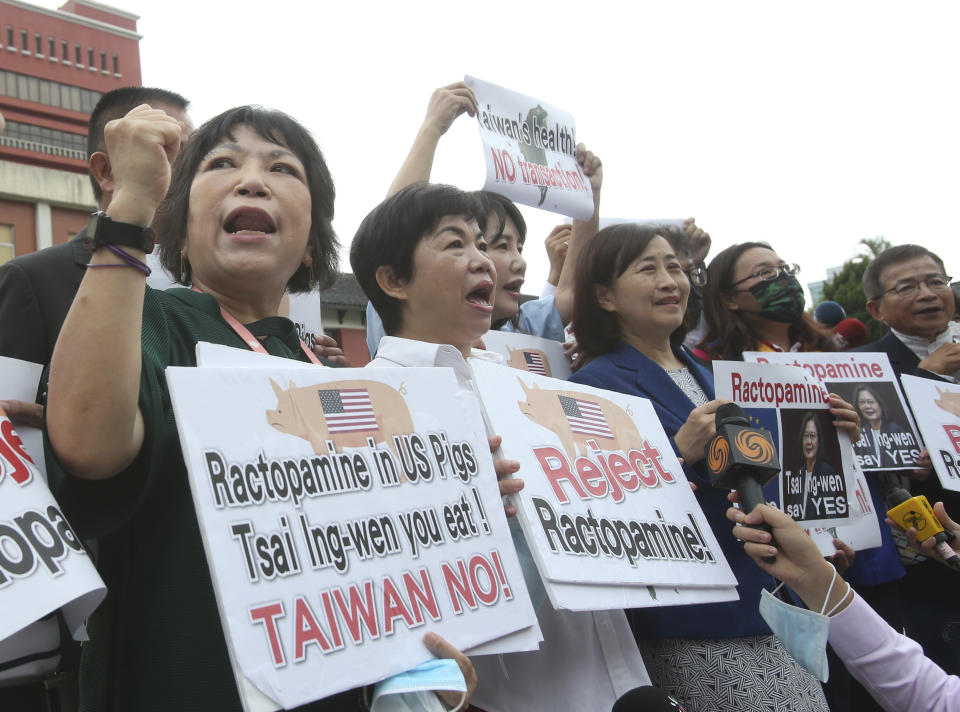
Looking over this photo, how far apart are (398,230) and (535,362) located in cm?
95

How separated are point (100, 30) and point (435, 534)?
4041 centimetres

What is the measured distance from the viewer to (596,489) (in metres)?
2.05

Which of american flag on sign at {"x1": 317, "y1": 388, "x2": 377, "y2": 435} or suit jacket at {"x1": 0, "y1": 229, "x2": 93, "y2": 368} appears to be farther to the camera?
suit jacket at {"x1": 0, "y1": 229, "x2": 93, "y2": 368}

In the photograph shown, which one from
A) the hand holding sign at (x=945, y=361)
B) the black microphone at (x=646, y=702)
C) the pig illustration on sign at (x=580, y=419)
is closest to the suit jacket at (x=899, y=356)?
the hand holding sign at (x=945, y=361)

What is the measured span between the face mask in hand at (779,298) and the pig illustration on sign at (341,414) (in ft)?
8.87

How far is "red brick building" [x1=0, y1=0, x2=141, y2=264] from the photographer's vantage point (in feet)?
90.3

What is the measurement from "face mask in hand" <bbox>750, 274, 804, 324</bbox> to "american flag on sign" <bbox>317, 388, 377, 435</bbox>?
9.16 feet

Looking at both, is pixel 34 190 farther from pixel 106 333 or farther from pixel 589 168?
pixel 106 333

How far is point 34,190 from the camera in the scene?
27.6 metres

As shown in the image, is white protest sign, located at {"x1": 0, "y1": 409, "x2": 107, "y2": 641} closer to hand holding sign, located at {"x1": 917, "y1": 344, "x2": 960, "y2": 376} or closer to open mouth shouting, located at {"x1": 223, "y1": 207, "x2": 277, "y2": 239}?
open mouth shouting, located at {"x1": 223, "y1": 207, "x2": 277, "y2": 239}

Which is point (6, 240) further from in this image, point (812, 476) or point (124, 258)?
point (124, 258)

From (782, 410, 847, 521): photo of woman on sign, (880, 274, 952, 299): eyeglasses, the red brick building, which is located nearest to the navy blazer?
(782, 410, 847, 521): photo of woman on sign

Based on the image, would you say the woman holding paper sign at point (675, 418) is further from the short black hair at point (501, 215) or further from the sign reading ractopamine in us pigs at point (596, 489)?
the short black hair at point (501, 215)

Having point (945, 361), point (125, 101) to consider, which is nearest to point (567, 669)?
point (125, 101)
